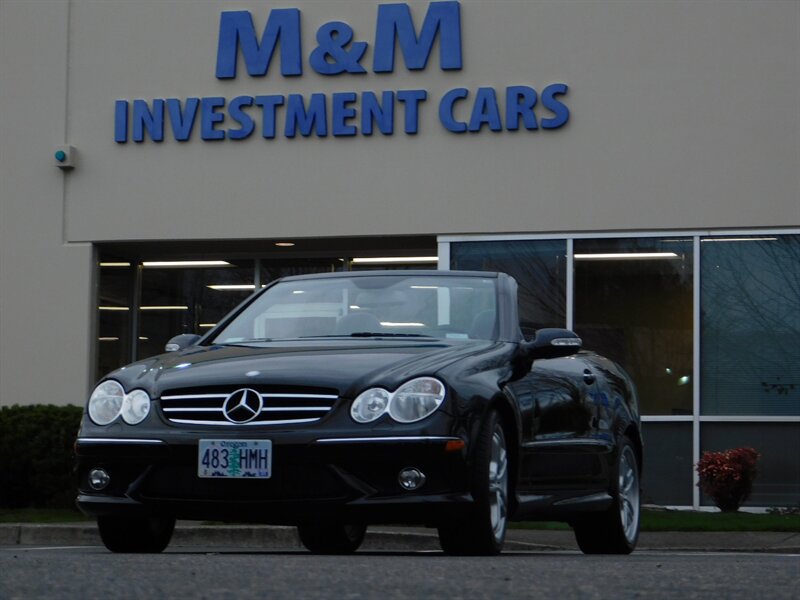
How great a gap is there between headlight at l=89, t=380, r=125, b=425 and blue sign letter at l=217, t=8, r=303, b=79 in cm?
1061

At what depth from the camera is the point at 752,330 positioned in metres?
16.7

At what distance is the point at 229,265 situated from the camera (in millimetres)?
19891

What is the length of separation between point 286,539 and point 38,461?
3.17 metres

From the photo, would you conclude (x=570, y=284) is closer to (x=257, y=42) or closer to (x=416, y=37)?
(x=416, y=37)

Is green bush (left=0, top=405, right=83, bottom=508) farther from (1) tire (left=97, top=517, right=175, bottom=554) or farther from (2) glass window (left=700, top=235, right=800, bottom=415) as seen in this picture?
(1) tire (left=97, top=517, right=175, bottom=554)

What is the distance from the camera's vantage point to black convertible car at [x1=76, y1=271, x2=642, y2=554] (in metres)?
7.29

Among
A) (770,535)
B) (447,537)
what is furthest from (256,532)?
(447,537)

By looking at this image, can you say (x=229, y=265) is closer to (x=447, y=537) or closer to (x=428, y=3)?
(x=428, y=3)

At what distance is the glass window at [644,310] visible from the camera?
664 inches

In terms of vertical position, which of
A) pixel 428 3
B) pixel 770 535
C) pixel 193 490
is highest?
pixel 428 3

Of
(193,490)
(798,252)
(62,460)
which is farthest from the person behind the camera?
(798,252)

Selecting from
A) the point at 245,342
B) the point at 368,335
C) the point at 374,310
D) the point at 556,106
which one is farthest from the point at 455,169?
the point at 368,335

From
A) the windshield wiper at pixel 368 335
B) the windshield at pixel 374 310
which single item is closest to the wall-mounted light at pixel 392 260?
the windshield at pixel 374 310

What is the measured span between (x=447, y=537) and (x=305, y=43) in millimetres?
11352
